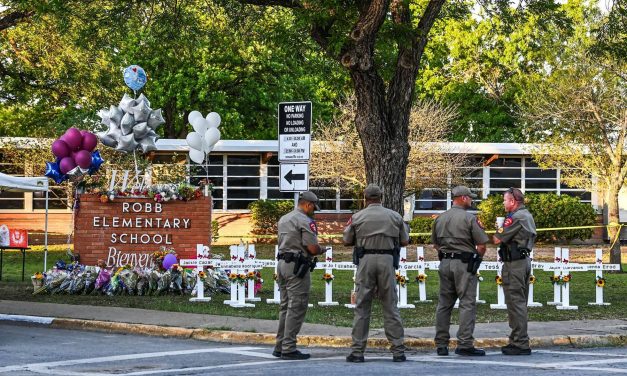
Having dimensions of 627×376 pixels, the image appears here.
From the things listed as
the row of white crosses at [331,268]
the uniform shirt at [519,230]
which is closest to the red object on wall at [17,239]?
the row of white crosses at [331,268]

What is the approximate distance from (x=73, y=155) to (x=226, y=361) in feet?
35.8

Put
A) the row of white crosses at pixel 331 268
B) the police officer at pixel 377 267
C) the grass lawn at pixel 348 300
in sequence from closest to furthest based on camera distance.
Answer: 1. the police officer at pixel 377 267
2. the grass lawn at pixel 348 300
3. the row of white crosses at pixel 331 268

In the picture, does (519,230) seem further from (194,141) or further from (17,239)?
(17,239)

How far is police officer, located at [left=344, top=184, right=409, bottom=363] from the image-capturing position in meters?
11.8

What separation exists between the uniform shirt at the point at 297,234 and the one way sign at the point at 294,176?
336 cm

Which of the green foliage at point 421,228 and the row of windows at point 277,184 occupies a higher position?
the row of windows at point 277,184

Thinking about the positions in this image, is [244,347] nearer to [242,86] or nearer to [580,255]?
[580,255]

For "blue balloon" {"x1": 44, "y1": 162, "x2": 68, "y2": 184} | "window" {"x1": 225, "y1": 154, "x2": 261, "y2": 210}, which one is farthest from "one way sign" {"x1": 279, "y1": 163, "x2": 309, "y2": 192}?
"window" {"x1": 225, "y1": 154, "x2": 261, "y2": 210}

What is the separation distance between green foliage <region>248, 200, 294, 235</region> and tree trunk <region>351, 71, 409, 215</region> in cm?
1932

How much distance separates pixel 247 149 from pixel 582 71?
14222 millimetres

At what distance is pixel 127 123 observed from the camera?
2106 centimetres

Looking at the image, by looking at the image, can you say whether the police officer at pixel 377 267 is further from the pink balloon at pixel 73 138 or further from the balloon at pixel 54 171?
the balloon at pixel 54 171

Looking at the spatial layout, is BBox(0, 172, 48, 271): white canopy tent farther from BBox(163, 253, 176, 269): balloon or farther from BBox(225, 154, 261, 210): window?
BBox(225, 154, 261, 210): window

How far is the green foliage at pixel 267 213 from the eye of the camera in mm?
37688
